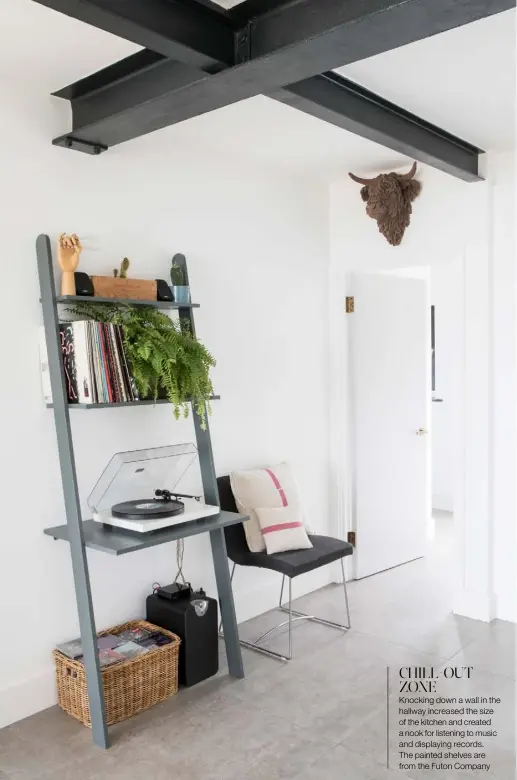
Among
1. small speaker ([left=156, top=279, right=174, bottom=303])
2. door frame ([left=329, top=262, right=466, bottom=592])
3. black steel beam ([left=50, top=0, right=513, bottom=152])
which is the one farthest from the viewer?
door frame ([left=329, top=262, right=466, bottom=592])

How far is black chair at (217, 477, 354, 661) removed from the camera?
3260 mm

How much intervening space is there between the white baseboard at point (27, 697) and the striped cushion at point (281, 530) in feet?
3.75

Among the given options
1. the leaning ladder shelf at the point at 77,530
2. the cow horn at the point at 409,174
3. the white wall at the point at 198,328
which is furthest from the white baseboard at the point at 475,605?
the cow horn at the point at 409,174

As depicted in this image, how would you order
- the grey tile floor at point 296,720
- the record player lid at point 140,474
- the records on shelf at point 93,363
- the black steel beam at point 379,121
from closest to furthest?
the grey tile floor at point 296,720, the black steel beam at point 379,121, the records on shelf at point 93,363, the record player lid at point 140,474

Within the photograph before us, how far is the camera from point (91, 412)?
3.04 metres

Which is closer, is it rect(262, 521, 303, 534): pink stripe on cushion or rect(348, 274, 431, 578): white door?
rect(262, 521, 303, 534): pink stripe on cushion

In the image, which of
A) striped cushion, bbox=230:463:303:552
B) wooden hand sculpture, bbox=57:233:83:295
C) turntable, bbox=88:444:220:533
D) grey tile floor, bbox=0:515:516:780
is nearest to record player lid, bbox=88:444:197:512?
turntable, bbox=88:444:220:533

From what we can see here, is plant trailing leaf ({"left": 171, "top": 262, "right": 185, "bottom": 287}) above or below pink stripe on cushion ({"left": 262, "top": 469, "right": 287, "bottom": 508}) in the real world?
above

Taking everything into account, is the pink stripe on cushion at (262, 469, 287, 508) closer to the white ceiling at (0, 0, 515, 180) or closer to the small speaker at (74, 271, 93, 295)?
the small speaker at (74, 271, 93, 295)

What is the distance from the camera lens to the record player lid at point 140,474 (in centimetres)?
299

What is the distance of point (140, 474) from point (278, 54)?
1802 millimetres

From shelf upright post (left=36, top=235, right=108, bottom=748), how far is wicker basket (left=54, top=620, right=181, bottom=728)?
119 mm

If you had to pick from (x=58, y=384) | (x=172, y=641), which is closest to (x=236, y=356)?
(x=58, y=384)

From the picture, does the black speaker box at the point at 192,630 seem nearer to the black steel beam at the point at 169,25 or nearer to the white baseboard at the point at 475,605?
the white baseboard at the point at 475,605
